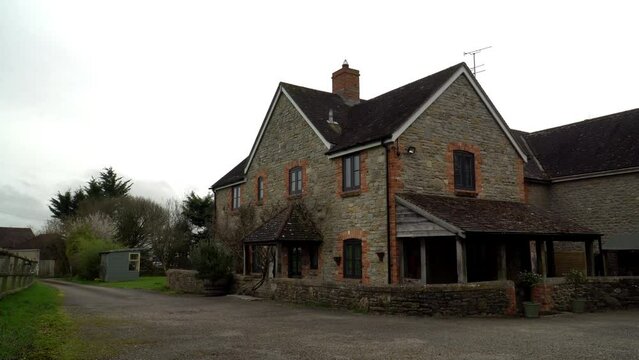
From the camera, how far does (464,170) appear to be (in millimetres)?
18953

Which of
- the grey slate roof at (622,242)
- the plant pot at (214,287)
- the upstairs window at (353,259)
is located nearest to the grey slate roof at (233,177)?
the plant pot at (214,287)

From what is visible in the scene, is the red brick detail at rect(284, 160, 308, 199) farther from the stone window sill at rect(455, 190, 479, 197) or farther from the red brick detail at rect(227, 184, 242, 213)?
the stone window sill at rect(455, 190, 479, 197)

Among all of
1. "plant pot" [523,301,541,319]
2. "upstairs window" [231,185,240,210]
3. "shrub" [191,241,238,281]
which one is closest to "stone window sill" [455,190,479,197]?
"plant pot" [523,301,541,319]

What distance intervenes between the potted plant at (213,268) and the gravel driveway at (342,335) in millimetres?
5222

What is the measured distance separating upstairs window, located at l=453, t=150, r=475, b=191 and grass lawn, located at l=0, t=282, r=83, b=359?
13.5 m

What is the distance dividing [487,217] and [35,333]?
12935mm

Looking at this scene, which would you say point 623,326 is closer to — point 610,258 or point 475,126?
point 475,126

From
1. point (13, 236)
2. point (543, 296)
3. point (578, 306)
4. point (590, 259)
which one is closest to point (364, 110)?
point (590, 259)

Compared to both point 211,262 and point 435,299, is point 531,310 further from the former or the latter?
point 211,262

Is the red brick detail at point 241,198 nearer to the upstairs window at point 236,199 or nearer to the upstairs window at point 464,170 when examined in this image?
the upstairs window at point 236,199

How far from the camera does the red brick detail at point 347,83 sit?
25.3m

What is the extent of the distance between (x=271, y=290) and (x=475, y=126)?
10005 mm

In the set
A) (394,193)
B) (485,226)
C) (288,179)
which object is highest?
(288,179)

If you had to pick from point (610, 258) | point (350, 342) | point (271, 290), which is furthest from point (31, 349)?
point (610, 258)
